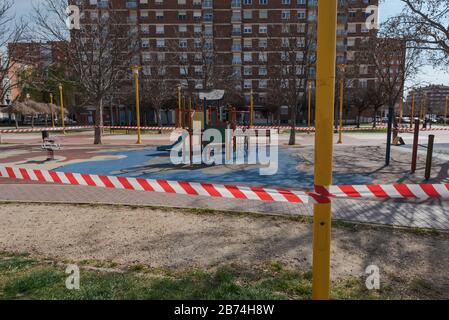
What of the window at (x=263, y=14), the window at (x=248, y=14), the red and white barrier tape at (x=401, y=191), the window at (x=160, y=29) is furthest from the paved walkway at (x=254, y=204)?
the window at (x=263, y=14)

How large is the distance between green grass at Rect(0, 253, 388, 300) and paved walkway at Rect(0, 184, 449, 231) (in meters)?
2.54

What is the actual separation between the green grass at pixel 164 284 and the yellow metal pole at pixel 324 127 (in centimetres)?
74

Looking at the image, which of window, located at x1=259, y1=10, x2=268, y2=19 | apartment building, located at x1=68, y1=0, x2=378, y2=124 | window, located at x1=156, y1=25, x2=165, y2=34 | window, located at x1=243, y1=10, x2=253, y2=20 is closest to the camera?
apartment building, located at x1=68, y1=0, x2=378, y2=124

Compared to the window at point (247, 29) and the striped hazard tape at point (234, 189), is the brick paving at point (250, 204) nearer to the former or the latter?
the striped hazard tape at point (234, 189)

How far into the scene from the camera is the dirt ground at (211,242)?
161 inches

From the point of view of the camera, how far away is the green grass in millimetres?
3271

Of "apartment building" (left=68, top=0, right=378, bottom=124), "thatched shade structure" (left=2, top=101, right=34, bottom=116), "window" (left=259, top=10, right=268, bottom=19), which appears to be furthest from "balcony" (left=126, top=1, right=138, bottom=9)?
"thatched shade structure" (left=2, top=101, right=34, bottom=116)

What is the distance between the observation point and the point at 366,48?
56.6 ft

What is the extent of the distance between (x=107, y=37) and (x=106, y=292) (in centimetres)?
2042

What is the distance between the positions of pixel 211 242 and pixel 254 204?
2.23 m

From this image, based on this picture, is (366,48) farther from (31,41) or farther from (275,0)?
(275,0)

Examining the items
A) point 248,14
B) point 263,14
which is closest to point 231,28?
point 248,14

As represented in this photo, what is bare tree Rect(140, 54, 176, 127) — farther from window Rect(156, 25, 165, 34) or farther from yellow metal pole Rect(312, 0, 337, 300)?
yellow metal pole Rect(312, 0, 337, 300)
